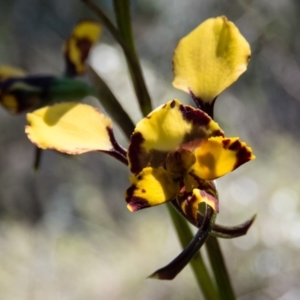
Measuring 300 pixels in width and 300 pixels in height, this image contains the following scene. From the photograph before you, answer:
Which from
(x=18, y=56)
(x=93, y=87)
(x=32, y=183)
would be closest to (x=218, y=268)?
(x=93, y=87)

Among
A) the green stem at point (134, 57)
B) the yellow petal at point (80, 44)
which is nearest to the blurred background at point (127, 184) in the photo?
the yellow petal at point (80, 44)

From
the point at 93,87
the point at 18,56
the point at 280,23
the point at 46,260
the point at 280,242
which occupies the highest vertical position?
the point at 93,87

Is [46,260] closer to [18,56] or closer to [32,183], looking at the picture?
[32,183]

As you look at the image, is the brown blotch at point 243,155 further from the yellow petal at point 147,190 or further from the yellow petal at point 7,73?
the yellow petal at point 7,73

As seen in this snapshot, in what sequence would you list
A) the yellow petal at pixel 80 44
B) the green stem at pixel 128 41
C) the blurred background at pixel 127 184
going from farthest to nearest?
the blurred background at pixel 127 184
the yellow petal at pixel 80 44
the green stem at pixel 128 41

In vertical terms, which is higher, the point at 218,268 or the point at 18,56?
the point at 218,268

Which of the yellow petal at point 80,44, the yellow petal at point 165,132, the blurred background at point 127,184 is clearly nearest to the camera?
the yellow petal at point 165,132

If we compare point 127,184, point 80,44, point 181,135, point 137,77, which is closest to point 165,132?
point 181,135
